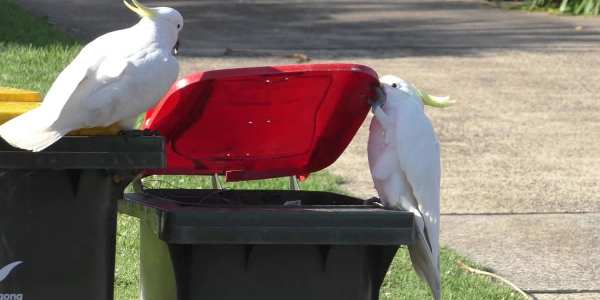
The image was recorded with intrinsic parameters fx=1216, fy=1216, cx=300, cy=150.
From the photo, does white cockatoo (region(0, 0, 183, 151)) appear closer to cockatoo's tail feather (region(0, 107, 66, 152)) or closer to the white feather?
cockatoo's tail feather (region(0, 107, 66, 152))

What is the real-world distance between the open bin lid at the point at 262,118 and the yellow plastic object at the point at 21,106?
1.01 ft

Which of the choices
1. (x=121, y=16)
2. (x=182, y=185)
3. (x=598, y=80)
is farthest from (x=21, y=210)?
(x=121, y=16)

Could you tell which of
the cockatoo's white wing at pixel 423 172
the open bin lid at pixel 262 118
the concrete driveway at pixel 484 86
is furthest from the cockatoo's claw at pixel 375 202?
the concrete driveway at pixel 484 86

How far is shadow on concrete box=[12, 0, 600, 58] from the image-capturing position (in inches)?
458

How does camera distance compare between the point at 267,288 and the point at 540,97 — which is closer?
the point at 267,288

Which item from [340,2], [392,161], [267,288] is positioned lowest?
[340,2]

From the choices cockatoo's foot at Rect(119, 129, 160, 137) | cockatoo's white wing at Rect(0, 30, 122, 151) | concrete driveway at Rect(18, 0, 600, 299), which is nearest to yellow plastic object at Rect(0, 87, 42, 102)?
cockatoo's white wing at Rect(0, 30, 122, 151)

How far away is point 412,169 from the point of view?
12.2 feet

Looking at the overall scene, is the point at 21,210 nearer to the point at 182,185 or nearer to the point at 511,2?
the point at 182,185

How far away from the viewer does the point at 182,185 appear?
6352 mm

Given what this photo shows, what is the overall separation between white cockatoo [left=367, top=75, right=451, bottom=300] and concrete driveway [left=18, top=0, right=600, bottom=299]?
62.7 inches

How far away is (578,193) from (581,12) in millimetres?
8414

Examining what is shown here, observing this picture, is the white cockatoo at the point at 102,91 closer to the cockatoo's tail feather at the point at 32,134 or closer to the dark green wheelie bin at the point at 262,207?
the cockatoo's tail feather at the point at 32,134

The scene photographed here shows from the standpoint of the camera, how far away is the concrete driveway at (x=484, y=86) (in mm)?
5969
